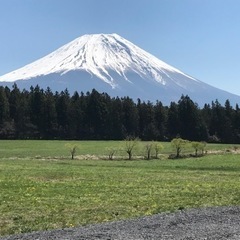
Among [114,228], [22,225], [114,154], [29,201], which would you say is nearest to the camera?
[114,228]

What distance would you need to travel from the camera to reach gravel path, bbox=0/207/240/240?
1080 cm

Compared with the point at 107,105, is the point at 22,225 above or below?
below

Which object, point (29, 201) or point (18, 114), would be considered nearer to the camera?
point (29, 201)

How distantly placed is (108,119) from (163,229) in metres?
105

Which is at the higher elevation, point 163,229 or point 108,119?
point 108,119

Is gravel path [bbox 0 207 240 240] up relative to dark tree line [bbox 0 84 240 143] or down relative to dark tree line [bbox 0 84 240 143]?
down

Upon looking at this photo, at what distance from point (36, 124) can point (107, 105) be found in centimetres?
2034

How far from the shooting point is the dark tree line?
11312 centimetres

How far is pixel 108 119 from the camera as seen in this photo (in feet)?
383

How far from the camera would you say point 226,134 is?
11462cm

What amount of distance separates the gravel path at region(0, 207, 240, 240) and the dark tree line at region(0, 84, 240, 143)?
10017cm

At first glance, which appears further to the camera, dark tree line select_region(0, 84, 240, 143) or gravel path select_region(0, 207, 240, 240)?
dark tree line select_region(0, 84, 240, 143)

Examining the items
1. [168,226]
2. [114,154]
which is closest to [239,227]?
[168,226]

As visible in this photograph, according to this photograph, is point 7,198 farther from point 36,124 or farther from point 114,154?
point 36,124
